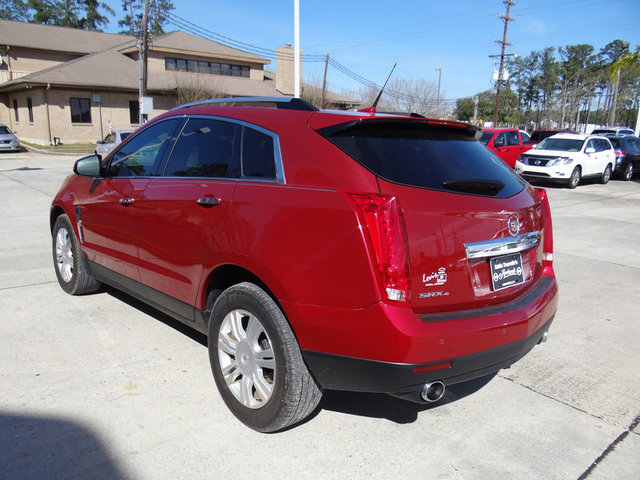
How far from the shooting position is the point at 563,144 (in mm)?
18141

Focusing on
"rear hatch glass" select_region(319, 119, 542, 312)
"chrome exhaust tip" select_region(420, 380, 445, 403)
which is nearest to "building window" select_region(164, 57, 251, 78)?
"rear hatch glass" select_region(319, 119, 542, 312)

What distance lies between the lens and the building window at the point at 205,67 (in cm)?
3788

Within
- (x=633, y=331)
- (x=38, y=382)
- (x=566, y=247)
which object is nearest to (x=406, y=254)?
(x=38, y=382)

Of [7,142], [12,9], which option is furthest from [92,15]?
[7,142]

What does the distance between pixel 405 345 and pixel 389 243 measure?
1.53ft

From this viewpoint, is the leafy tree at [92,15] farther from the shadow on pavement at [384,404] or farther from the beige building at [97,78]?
the shadow on pavement at [384,404]

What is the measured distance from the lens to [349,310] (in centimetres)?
241

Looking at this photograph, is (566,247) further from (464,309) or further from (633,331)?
(464,309)

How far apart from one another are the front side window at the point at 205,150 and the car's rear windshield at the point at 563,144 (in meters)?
17.0

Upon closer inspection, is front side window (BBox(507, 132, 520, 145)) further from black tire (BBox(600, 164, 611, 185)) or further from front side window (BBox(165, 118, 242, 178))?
front side window (BBox(165, 118, 242, 178))

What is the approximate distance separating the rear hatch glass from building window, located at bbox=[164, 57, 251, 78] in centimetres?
3849

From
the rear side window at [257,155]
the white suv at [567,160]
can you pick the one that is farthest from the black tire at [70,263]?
the white suv at [567,160]

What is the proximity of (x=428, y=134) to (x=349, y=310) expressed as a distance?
45.5 inches

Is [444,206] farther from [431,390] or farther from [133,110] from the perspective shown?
[133,110]
